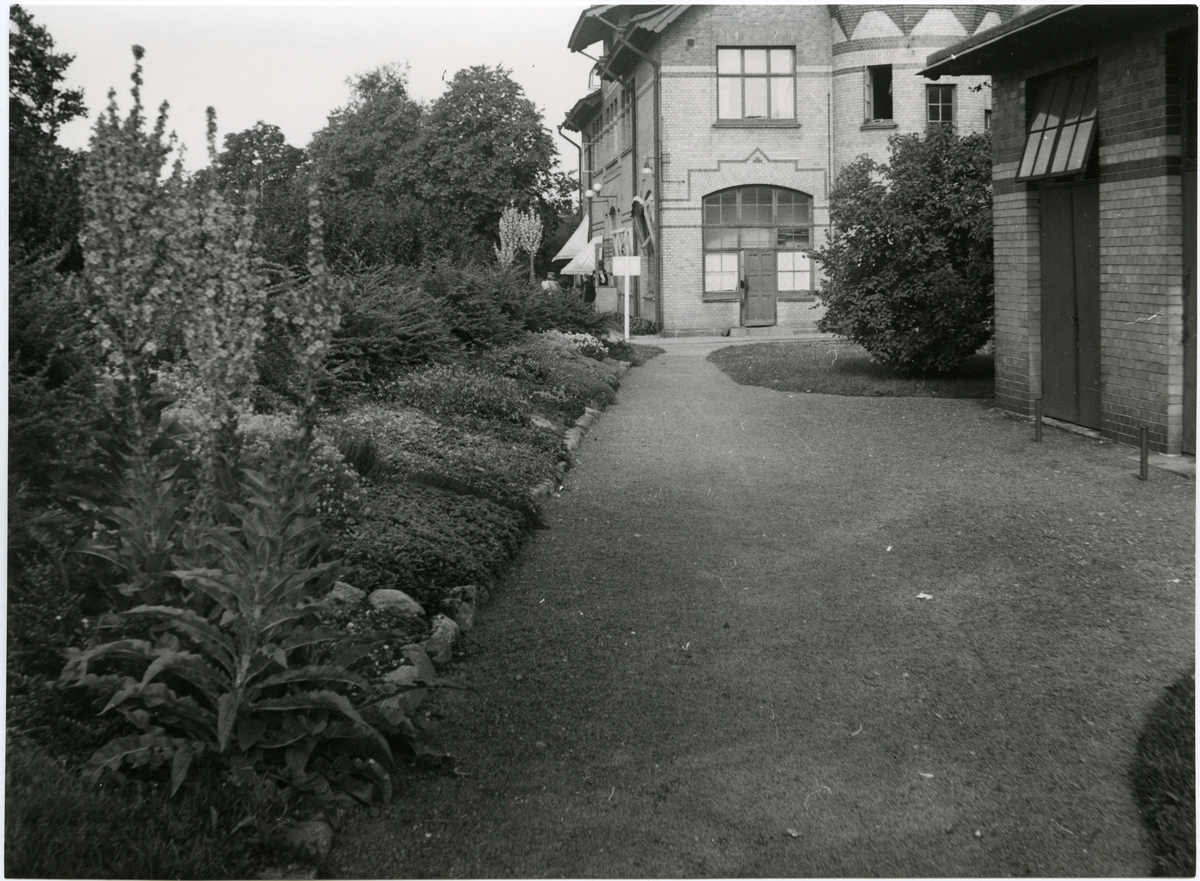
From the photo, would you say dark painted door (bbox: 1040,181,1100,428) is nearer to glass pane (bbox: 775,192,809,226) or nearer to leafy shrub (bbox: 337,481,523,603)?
leafy shrub (bbox: 337,481,523,603)

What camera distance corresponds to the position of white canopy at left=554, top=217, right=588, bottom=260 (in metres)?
44.5

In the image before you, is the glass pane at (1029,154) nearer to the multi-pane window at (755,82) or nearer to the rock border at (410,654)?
the rock border at (410,654)

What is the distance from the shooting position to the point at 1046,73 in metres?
12.5

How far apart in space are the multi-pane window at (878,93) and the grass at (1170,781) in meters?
27.0

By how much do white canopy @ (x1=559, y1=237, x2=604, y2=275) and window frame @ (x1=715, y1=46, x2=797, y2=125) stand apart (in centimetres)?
1131

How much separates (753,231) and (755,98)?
339cm

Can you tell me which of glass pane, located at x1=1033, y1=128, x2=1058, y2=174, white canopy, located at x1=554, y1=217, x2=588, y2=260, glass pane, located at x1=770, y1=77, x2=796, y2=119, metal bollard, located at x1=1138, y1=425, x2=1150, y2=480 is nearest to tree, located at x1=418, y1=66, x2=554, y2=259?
glass pane, located at x1=770, y1=77, x2=796, y2=119

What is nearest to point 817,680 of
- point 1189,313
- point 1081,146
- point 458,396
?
point 1189,313

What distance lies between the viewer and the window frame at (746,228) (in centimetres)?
3142

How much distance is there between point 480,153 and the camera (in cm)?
2677

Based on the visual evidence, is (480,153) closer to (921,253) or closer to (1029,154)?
(921,253)

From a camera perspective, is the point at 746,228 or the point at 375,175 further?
the point at 746,228

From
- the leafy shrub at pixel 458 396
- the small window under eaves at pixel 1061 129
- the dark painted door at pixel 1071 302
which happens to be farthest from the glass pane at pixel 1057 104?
the leafy shrub at pixel 458 396

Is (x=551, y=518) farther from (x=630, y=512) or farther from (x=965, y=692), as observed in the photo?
(x=965, y=692)
